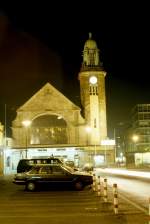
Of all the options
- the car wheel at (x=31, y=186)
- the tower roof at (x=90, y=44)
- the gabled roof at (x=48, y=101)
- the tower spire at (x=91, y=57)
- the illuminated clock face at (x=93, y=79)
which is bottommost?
the car wheel at (x=31, y=186)

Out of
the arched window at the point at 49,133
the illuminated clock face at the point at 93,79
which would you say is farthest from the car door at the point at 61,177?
the illuminated clock face at the point at 93,79

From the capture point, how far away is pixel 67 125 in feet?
281

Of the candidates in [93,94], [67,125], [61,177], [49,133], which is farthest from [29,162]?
[93,94]

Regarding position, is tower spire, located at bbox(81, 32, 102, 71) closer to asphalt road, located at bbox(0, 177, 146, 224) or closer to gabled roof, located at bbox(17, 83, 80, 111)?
gabled roof, located at bbox(17, 83, 80, 111)

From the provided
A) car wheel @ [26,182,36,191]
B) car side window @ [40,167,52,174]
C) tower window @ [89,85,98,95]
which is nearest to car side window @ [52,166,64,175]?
car side window @ [40,167,52,174]

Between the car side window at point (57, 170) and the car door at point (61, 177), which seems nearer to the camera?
the car door at point (61, 177)

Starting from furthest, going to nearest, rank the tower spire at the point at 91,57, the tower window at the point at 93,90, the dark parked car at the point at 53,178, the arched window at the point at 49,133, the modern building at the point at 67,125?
the tower spire at the point at 91,57
the tower window at the point at 93,90
the arched window at the point at 49,133
the modern building at the point at 67,125
the dark parked car at the point at 53,178

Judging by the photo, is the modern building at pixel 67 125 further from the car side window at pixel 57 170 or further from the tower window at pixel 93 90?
the car side window at pixel 57 170

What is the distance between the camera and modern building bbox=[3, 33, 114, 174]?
276ft

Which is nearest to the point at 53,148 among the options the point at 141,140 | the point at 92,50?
the point at 92,50

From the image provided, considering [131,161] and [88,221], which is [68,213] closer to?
[88,221]

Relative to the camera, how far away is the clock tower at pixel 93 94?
8675 cm

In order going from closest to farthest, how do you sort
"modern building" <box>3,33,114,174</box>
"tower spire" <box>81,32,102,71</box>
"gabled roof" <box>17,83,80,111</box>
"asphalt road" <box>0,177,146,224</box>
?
"asphalt road" <box>0,177,146,224</box> < "modern building" <box>3,33,114,174</box> < "gabled roof" <box>17,83,80,111</box> < "tower spire" <box>81,32,102,71</box>

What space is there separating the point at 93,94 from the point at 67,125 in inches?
317
